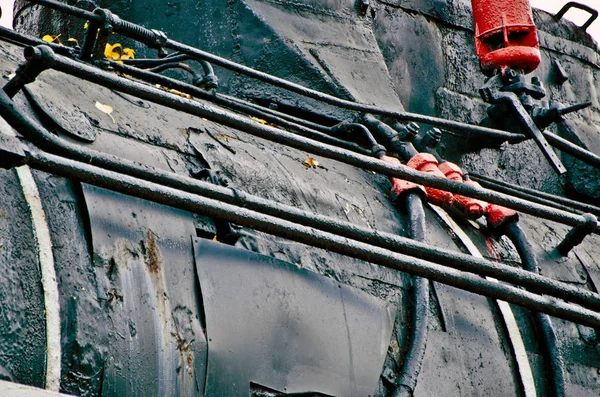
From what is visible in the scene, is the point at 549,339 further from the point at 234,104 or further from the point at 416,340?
the point at 234,104

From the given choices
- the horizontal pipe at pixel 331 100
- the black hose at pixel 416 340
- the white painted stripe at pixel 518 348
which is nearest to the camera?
the black hose at pixel 416 340

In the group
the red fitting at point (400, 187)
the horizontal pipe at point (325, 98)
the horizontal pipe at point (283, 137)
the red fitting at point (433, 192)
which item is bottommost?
the horizontal pipe at point (283, 137)

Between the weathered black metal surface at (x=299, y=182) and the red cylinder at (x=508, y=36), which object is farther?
the red cylinder at (x=508, y=36)

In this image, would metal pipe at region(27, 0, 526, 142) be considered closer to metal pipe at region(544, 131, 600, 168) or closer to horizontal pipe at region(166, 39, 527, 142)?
horizontal pipe at region(166, 39, 527, 142)

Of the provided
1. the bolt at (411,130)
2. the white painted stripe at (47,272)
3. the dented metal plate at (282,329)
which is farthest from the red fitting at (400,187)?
the white painted stripe at (47,272)

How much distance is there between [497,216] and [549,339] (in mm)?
524

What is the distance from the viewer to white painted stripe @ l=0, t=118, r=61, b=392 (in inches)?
81.7

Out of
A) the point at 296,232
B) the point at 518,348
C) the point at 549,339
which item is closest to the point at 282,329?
the point at 296,232

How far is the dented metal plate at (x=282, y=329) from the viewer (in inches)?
95.9

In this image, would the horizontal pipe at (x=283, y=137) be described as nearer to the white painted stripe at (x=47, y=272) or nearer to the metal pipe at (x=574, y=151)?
the white painted stripe at (x=47, y=272)

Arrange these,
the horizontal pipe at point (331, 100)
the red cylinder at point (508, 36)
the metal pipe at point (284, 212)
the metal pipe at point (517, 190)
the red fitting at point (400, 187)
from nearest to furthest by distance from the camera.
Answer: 1. the metal pipe at point (284, 212)
2. the horizontal pipe at point (331, 100)
3. the red fitting at point (400, 187)
4. the metal pipe at point (517, 190)
5. the red cylinder at point (508, 36)

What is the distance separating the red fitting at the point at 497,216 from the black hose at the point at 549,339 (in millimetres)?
113

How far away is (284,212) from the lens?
2455mm

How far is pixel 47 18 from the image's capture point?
162 inches
